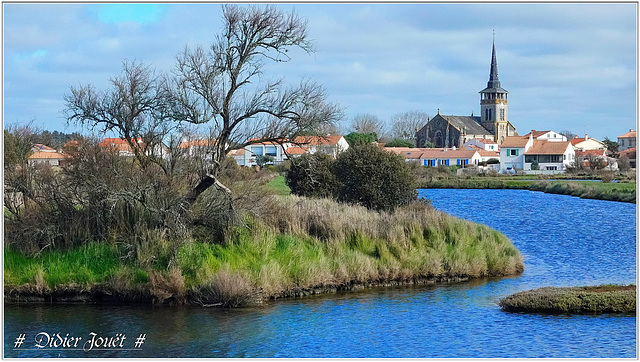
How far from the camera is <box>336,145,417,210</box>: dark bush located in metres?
34.3

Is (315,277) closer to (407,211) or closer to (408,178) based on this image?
(407,211)

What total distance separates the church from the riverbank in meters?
79.2

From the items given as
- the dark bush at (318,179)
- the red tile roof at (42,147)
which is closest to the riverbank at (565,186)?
the dark bush at (318,179)

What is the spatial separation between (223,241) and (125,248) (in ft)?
9.68

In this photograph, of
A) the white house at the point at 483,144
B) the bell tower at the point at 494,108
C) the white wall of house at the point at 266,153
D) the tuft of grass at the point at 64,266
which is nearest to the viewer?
the tuft of grass at the point at 64,266

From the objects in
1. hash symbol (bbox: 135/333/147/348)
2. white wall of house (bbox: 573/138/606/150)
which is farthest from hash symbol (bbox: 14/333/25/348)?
white wall of house (bbox: 573/138/606/150)

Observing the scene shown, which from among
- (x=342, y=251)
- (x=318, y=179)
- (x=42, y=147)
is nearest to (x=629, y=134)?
(x=318, y=179)

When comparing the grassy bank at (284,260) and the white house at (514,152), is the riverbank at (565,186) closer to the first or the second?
the white house at (514,152)

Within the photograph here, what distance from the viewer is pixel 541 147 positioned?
119m

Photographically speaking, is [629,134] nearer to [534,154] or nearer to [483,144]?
[483,144]

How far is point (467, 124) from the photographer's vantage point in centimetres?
18000

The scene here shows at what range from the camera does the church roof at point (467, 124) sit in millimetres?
173500

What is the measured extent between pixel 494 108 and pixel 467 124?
32.5 ft

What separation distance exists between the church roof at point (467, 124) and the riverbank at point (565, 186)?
8161 cm
